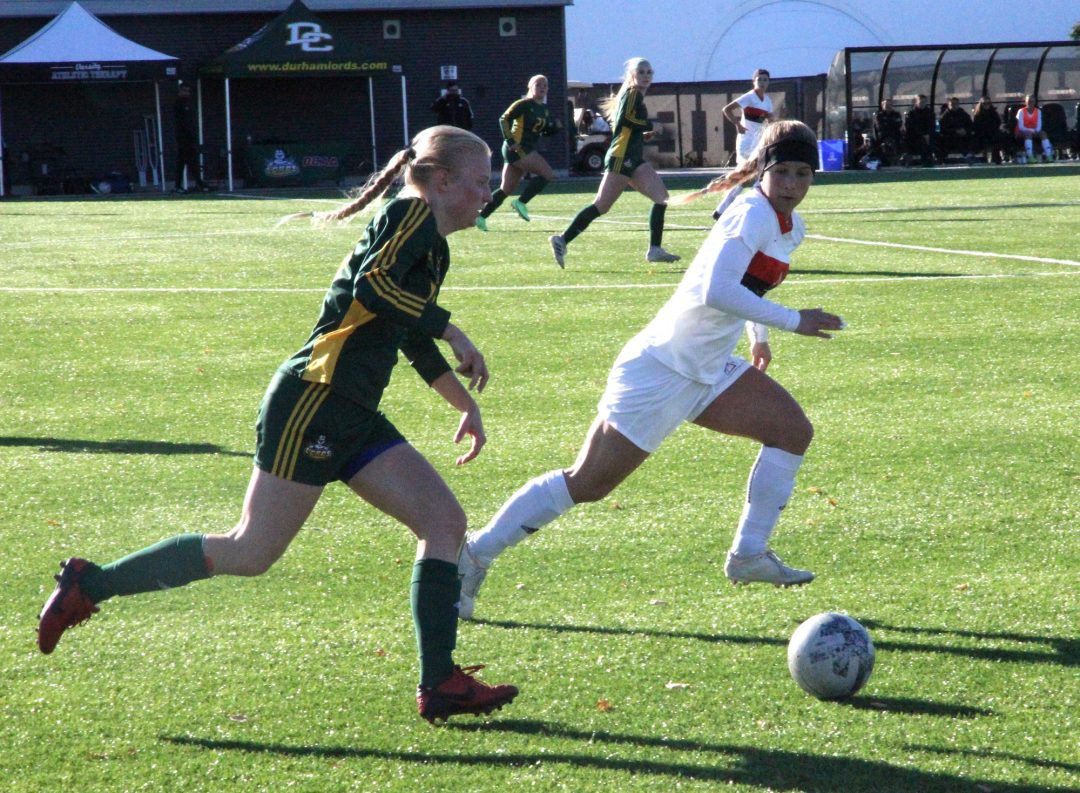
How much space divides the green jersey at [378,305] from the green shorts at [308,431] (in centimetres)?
4

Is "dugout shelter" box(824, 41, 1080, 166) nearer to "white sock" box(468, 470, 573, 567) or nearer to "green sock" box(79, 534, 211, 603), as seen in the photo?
"white sock" box(468, 470, 573, 567)

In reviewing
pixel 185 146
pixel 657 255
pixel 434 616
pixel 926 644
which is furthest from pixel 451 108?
pixel 434 616

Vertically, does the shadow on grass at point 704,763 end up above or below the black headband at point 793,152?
below

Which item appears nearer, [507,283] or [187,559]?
[187,559]

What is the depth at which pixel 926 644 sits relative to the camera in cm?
453

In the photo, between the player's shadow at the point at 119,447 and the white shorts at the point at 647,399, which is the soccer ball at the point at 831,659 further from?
the player's shadow at the point at 119,447

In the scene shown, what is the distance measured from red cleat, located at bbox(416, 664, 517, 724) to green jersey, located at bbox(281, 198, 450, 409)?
0.79 m

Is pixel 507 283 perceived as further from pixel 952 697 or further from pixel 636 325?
pixel 952 697

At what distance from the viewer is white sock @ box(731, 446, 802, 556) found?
4926mm

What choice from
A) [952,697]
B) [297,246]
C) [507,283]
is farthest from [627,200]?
[952,697]

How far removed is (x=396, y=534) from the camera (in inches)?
227

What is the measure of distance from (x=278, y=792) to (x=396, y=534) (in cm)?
226

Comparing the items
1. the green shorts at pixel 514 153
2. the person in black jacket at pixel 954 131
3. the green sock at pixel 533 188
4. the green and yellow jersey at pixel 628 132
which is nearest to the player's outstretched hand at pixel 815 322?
the green and yellow jersey at pixel 628 132

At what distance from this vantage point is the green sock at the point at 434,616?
12.9ft
